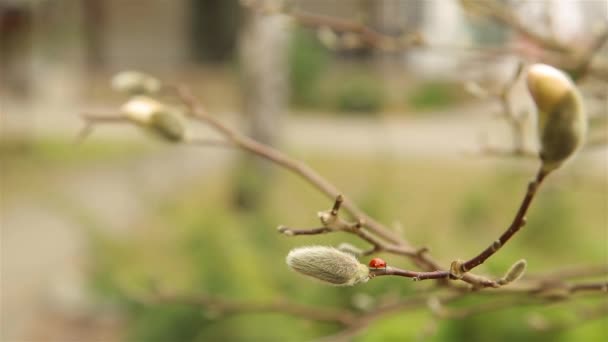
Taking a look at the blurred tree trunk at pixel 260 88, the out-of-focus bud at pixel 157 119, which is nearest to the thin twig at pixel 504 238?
the out-of-focus bud at pixel 157 119

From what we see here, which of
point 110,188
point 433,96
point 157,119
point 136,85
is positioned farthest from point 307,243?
point 433,96

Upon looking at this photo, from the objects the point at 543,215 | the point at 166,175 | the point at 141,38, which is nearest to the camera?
the point at 543,215

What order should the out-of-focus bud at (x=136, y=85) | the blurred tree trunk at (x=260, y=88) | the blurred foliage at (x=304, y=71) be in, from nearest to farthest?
the out-of-focus bud at (x=136, y=85)
the blurred tree trunk at (x=260, y=88)
the blurred foliage at (x=304, y=71)

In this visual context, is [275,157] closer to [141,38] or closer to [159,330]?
[159,330]

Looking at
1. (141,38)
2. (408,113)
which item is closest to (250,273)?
(408,113)

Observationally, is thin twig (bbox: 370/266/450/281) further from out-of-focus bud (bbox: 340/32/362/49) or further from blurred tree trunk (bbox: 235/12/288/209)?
blurred tree trunk (bbox: 235/12/288/209)

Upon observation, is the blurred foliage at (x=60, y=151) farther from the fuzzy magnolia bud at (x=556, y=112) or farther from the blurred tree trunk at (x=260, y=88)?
the fuzzy magnolia bud at (x=556, y=112)
